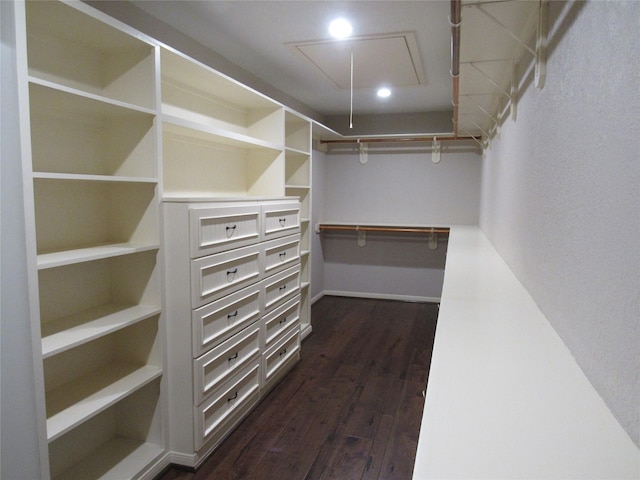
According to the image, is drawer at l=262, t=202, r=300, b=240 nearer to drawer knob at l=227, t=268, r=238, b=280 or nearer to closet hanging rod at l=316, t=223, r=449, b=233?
drawer knob at l=227, t=268, r=238, b=280

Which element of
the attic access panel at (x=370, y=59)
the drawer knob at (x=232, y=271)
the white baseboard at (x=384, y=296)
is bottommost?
the white baseboard at (x=384, y=296)

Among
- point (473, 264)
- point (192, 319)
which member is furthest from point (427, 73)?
point (192, 319)

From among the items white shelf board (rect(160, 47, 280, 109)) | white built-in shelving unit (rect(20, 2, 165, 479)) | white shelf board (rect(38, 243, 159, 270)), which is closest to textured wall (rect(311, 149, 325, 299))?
white shelf board (rect(160, 47, 280, 109))

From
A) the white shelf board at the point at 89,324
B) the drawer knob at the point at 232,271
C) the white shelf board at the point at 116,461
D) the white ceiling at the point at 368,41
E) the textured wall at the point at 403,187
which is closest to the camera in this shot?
the white shelf board at the point at 89,324

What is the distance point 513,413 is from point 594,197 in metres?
0.45

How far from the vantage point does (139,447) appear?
2.16 m

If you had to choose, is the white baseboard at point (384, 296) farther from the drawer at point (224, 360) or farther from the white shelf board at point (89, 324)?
the white shelf board at point (89, 324)

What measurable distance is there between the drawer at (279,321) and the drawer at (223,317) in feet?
0.61

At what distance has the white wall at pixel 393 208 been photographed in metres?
5.37

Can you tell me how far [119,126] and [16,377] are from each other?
1.17 metres

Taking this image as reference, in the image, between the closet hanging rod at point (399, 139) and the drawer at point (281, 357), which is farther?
the closet hanging rod at point (399, 139)

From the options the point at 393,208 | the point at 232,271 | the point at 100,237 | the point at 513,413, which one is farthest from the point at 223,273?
the point at 393,208

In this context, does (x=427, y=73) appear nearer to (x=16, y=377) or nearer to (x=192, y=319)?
(x=192, y=319)

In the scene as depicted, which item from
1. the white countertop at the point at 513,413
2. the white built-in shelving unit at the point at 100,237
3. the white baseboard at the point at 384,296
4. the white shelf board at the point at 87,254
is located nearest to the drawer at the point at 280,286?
the white built-in shelving unit at the point at 100,237
